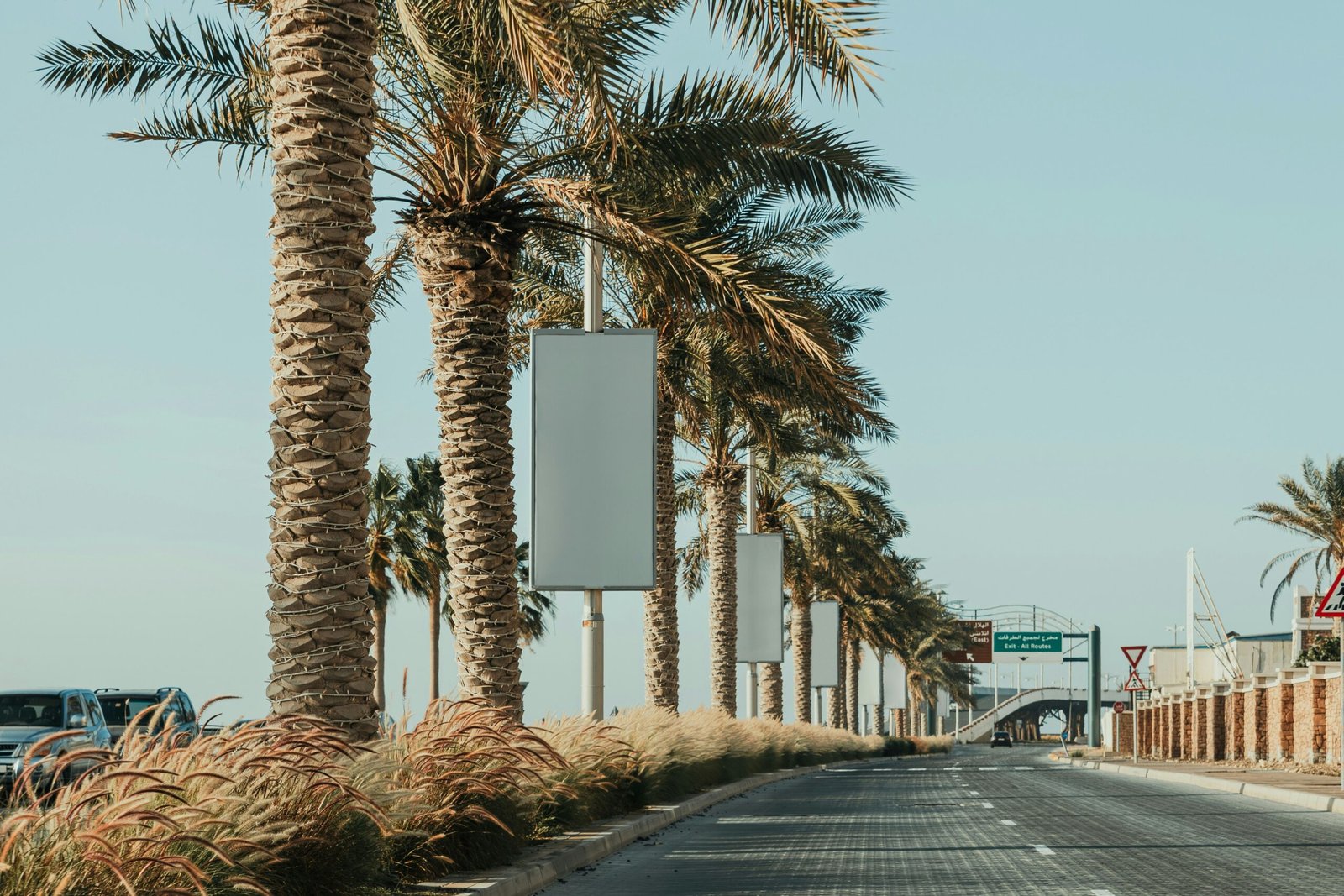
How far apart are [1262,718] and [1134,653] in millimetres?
5958

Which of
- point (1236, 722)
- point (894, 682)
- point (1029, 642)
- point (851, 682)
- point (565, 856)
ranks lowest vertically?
point (894, 682)

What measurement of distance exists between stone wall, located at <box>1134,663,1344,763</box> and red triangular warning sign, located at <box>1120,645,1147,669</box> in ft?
8.63

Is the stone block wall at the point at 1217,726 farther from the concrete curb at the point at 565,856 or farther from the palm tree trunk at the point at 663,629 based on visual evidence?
the concrete curb at the point at 565,856

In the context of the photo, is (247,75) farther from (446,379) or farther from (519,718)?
(519,718)

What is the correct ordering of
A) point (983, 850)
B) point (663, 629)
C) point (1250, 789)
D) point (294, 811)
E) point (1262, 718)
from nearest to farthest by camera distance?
point (294, 811) → point (983, 850) → point (1250, 789) → point (663, 629) → point (1262, 718)

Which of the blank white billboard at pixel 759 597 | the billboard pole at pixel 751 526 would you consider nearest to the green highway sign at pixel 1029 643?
the billboard pole at pixel 751 526

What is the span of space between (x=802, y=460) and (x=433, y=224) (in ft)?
97.0

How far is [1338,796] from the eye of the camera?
2322cm

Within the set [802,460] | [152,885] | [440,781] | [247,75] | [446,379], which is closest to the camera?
[152,885]

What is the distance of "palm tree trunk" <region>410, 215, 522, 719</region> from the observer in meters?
17.9

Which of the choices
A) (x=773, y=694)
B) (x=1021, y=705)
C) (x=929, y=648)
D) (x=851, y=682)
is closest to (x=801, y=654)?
(x=773, y=694)

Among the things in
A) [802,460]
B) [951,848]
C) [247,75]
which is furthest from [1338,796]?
[802,460]

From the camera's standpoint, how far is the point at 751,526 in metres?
43.8

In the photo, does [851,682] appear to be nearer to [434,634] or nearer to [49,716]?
[434,634]
